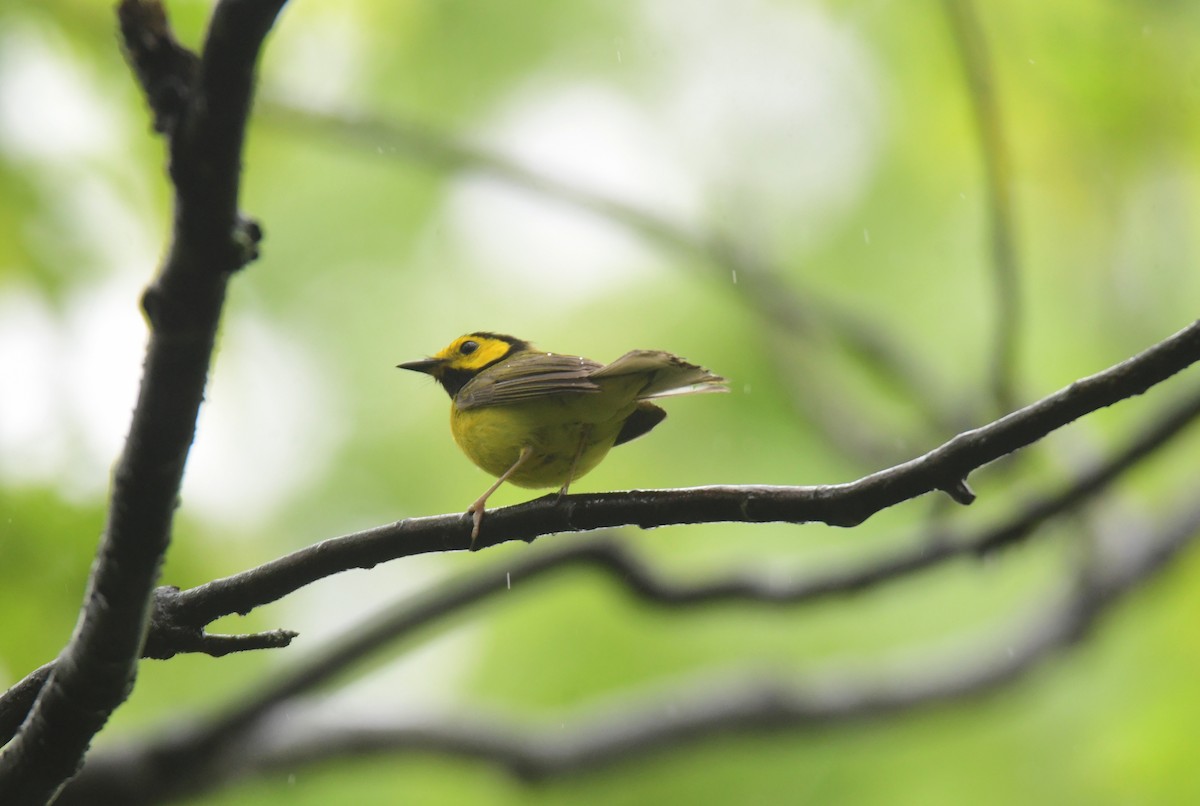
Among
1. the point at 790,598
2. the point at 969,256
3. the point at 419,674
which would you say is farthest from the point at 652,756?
the point at 969,256

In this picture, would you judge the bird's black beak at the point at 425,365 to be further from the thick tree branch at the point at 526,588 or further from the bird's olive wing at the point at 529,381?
the thick tree branch at the point at 526,588

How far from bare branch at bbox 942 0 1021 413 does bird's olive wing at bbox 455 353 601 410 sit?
276 cm

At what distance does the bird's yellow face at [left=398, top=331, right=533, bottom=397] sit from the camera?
4480 mm

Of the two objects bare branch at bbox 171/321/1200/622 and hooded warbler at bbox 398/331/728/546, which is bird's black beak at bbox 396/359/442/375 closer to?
hooded warbler at bbox 398/331/728/546

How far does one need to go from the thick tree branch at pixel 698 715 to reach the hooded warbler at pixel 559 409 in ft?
11.9

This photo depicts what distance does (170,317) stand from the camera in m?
1.85

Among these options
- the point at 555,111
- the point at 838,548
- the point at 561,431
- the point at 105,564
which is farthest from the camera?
the point at 838,548

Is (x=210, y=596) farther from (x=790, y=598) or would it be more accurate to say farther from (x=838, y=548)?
(x=838, y=548)

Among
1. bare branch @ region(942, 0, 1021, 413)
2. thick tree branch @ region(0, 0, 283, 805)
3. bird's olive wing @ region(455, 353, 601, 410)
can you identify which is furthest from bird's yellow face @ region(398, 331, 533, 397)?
bare branch @ region(942, 0, 1021, 413)

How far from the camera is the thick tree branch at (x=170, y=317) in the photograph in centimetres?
172

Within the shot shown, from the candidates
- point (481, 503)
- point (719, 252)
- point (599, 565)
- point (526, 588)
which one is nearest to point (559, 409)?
point (481, 503)

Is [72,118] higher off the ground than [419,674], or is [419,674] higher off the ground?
[72,118]

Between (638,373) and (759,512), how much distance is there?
1080 millimetres

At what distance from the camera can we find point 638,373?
330 cm
